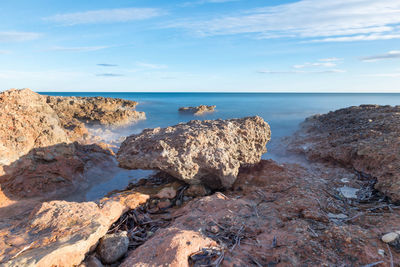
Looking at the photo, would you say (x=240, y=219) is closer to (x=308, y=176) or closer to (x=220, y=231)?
(x=220, y=231)

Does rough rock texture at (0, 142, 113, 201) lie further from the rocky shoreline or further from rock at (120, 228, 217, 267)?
rock at (120, 228, 217, 267)

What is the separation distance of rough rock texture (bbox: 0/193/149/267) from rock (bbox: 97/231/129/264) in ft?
0.41

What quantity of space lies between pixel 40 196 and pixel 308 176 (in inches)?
285

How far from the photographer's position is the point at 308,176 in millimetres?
6281

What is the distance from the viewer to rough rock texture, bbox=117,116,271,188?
5.29 meters

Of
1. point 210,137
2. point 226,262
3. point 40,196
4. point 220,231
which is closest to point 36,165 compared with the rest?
point 40,196

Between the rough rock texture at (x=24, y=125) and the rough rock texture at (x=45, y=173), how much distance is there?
0.20 m

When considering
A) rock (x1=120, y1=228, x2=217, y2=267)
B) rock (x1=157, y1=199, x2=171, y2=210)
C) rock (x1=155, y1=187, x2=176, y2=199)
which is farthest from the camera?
rock (x1=155, y1=187, x2=176, y2=199)

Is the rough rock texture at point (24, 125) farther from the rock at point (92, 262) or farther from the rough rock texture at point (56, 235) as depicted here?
the rock at point (92, 262)

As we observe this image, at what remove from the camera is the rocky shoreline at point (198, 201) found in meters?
2.98

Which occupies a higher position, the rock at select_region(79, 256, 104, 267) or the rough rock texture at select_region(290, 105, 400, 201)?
the rough rock texture at select_region(290, 105, 400, 201)

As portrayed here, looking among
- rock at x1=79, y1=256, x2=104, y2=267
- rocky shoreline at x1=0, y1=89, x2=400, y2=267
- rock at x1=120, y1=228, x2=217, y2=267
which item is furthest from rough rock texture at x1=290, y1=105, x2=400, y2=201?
rock at x1=79, y1=256, x2=104, y2=267

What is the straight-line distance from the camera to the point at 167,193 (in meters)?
5.34

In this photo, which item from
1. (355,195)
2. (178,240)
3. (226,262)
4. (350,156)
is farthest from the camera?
(350,156)
